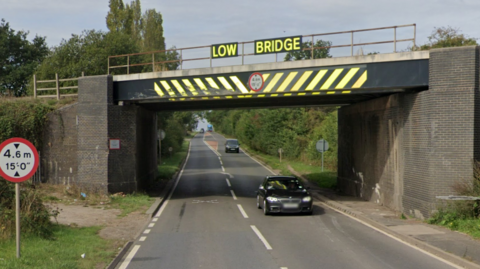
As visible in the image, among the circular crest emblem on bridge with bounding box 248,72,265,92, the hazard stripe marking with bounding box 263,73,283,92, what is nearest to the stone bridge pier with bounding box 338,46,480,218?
the hazard stripe marking with bounding box 263,73,283,92

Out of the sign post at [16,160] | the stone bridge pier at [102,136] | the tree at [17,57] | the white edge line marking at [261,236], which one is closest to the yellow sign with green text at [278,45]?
the stone bridge pier at [102,136]

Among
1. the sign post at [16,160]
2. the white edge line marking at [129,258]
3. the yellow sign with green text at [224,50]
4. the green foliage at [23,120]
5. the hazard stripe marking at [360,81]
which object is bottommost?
the white edge line marking at [129,258]

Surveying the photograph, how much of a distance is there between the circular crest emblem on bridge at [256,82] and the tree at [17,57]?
125 ft

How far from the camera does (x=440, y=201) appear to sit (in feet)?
47.0

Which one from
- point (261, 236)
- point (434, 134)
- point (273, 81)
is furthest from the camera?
point (273, 81)

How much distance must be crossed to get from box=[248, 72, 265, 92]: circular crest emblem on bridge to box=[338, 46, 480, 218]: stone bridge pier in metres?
4.94

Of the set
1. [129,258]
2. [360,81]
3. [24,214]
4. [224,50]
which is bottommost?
[129,258]

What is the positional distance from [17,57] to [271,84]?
1801 inches

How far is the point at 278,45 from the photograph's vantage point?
18.2 meters

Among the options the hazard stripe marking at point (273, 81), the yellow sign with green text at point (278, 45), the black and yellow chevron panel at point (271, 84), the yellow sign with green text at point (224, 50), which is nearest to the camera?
the black and yellow chevron panel at point (271, 84)

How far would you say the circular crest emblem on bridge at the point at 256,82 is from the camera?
18016mm

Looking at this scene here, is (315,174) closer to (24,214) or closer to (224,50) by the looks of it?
(224,50)

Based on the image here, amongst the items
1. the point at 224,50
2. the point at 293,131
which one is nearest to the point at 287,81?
the point at 224,50

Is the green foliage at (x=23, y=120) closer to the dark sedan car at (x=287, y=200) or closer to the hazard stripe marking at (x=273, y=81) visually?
the hazard stripe marking at (x=273, y=81)
